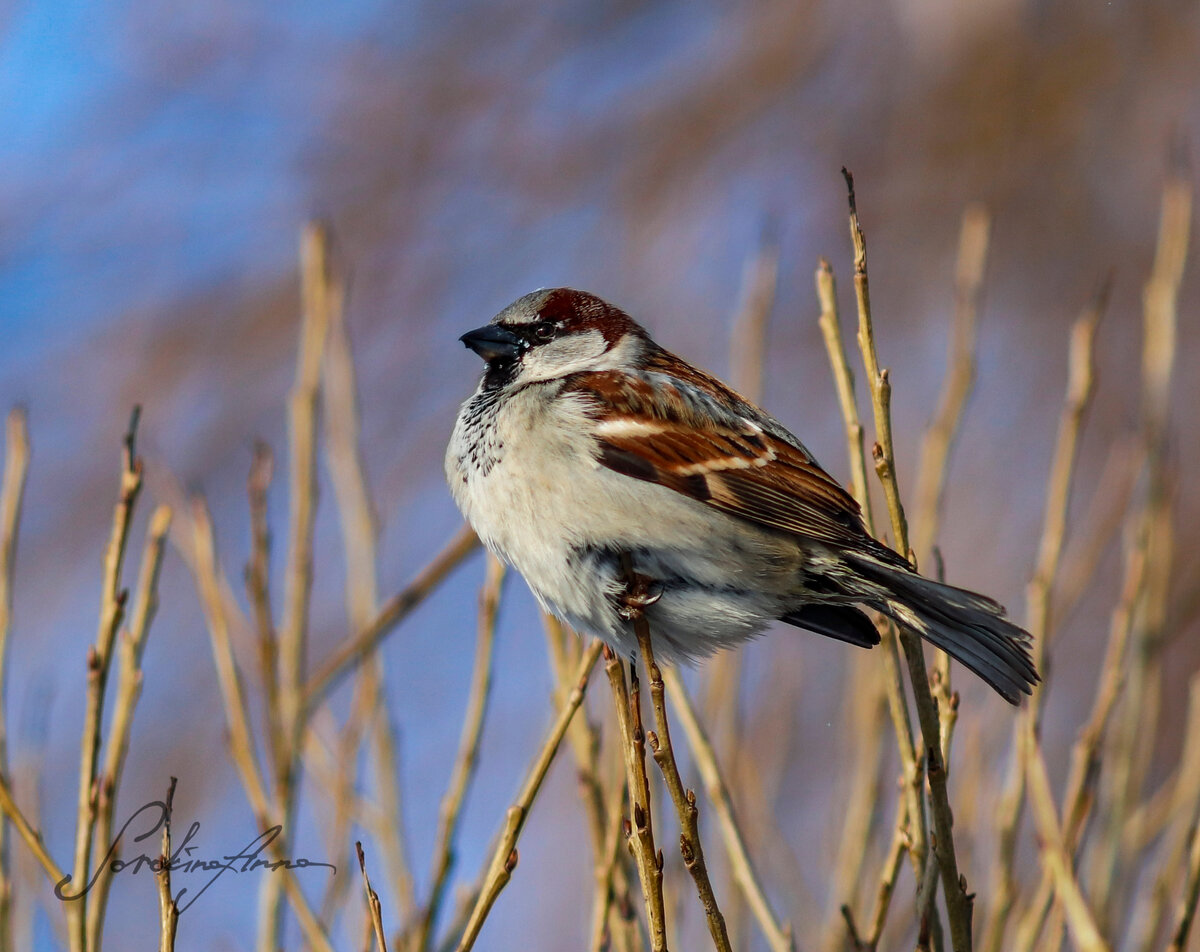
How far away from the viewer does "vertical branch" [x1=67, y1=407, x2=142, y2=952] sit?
1.39m

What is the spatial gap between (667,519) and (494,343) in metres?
0.58

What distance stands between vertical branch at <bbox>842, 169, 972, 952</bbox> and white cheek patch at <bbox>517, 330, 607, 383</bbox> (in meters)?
0.83

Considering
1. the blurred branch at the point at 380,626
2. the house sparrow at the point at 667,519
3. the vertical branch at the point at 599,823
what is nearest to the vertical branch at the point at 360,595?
the blurred branch at the point at 380,626

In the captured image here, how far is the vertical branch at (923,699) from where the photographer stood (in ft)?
4.60

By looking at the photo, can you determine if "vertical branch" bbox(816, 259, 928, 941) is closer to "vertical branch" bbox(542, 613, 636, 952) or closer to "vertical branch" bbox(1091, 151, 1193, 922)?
"vertical branch" bbox(542, 613, 636, 952)

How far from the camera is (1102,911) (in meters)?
1.79

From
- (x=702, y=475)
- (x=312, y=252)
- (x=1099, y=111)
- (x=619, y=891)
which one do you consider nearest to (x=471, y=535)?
(x=702, y=475)

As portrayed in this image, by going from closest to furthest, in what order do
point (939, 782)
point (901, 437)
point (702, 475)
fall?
point (939, 782) → point (702, 475) → point (901, 437)

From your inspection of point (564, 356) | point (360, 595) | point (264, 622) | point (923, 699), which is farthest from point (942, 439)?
point (264, 622)

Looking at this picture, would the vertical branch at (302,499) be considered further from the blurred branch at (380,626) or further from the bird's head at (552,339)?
the bird's head at (552,339)

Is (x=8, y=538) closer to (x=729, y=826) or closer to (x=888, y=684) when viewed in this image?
(x=729, y=826)

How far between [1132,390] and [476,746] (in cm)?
332

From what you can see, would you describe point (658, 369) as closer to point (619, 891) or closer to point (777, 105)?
point (619, 891)

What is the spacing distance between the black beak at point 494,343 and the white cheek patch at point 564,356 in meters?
0.03
